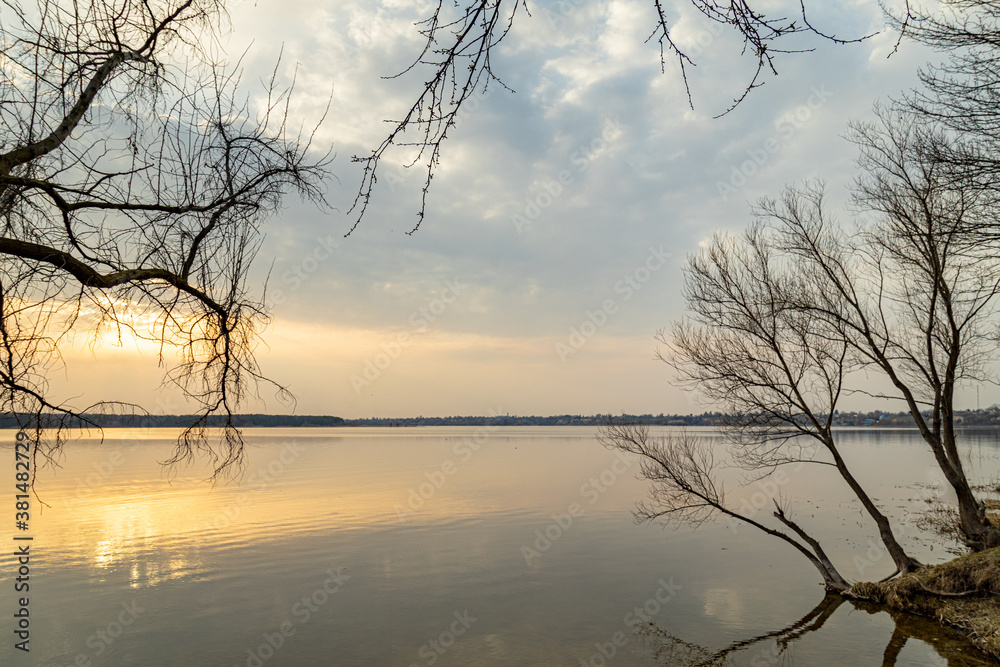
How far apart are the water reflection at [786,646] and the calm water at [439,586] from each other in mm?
70

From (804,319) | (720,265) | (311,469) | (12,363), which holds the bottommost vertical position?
(311,469)

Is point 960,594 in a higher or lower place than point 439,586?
higher

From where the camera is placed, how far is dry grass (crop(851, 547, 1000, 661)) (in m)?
12.3

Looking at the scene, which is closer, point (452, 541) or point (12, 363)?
point (12, 363)

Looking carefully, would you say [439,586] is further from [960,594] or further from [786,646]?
[960,594]

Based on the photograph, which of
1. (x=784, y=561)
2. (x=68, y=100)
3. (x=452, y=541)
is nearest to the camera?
(x=68, y=100)

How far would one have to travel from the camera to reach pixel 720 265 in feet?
56.5

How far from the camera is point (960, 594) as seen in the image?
1377cm

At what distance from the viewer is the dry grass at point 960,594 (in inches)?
485

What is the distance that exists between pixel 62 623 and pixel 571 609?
48.2 ft

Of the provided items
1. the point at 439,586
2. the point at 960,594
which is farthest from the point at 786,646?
the point at 439,586

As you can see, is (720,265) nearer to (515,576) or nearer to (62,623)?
(515,576)

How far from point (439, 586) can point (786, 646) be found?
421 inches

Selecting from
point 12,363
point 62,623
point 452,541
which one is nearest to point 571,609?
point 452,541
